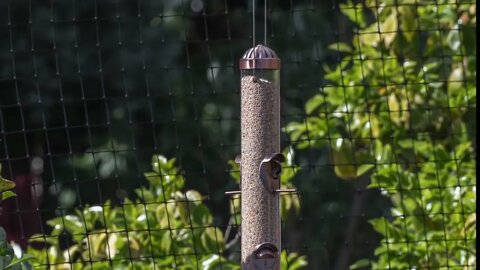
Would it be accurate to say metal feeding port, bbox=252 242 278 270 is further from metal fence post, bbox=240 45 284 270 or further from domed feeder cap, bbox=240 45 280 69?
domed feeder cap, bbox=240 45 280 69

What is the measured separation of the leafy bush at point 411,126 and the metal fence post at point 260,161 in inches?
61.0

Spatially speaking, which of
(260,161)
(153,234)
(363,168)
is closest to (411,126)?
(363,168)

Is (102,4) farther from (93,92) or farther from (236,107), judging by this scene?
(236,107)

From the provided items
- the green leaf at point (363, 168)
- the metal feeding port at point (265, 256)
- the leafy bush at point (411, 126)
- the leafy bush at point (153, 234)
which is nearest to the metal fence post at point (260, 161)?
the metal feeding port at point (265, 256)

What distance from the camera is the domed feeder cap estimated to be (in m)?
3.36

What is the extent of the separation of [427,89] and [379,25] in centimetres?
34

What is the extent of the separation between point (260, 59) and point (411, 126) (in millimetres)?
2144

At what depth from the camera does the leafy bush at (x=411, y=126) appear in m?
5.08

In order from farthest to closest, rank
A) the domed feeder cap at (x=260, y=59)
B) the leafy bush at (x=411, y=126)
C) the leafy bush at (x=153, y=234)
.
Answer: the leafy bush at (x=411, y=126), the leafy bush at (x=153, y=234), the domed feeder cap at (x=260, y=59)

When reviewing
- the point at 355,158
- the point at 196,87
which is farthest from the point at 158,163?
the point at 196,87

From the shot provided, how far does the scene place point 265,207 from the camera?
346cm

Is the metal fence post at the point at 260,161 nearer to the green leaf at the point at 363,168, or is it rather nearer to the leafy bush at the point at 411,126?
the leafy bush at the point at 411,126

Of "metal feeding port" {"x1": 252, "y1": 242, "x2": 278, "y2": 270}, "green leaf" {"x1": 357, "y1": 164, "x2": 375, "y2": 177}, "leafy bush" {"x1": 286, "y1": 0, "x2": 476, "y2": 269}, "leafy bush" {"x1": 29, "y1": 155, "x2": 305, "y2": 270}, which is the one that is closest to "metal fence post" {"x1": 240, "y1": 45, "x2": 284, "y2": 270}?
"metal feeding port" {"x1": 252, "y1": 242, "x2": 278, "y2": 270}

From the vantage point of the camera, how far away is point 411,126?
17.7ft
